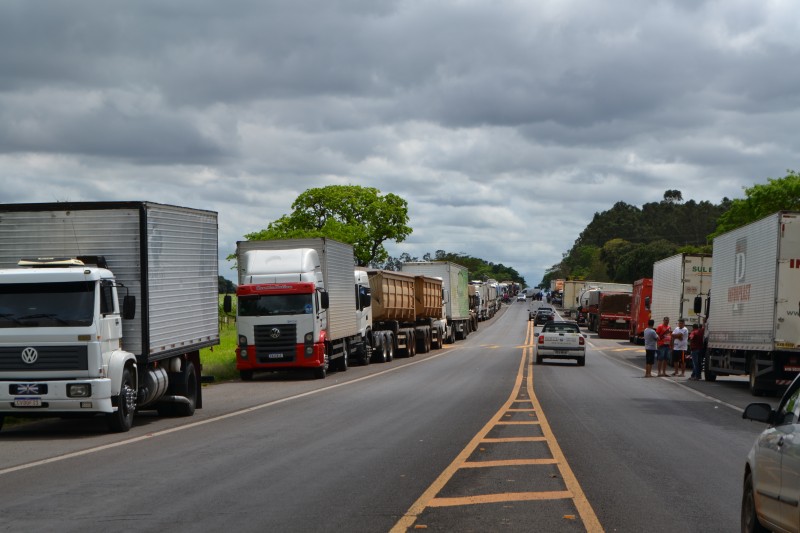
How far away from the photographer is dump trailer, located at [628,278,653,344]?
53675mm

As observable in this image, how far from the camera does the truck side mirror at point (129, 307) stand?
15.7 meters

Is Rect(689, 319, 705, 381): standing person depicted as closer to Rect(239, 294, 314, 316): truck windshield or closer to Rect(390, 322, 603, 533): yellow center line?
Rect(239, 294, 314, 316): truck windshield

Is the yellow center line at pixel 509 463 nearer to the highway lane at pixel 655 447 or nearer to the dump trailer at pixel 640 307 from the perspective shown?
the highway lane at pixel 655 447

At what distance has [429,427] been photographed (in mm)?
15867

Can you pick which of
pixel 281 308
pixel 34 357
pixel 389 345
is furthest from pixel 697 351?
pixel 34 357

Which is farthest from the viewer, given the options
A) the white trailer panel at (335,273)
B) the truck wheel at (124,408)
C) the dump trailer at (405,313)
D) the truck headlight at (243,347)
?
the dump trailer at (405,313)

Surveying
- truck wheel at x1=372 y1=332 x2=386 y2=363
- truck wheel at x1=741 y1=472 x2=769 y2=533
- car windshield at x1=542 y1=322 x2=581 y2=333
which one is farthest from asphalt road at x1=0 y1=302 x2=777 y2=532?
truck wheel at x1=372 y1=332 x2=386 y2=363

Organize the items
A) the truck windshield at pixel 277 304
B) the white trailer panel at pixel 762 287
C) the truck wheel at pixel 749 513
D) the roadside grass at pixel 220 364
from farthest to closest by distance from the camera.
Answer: the roadside grass at pixel 220 364, the truck windshield at pixel 277 304, the white trailer panel at pixel 762 287, the truck wheel at pixel 749 513

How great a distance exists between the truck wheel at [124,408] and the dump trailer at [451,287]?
38593mm

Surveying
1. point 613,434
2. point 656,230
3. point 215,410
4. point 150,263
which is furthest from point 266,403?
point 656,230

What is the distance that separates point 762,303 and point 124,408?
607 inches

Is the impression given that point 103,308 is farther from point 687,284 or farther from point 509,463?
point 687,284

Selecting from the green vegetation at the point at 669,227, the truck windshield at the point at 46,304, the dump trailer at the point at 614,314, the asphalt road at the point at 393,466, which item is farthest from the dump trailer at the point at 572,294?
the truck windshield at the point at 46,304

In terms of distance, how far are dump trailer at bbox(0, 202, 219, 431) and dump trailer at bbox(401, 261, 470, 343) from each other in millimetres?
35944
